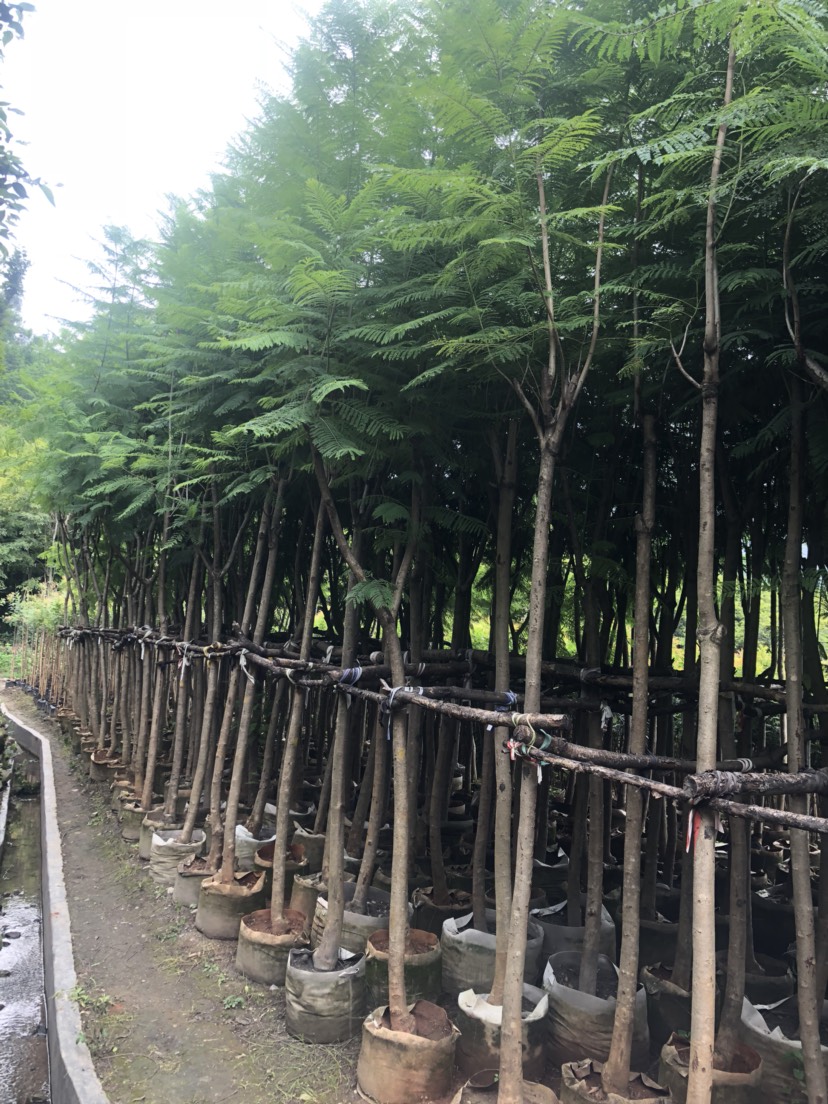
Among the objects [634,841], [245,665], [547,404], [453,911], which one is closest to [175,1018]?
[453,911]

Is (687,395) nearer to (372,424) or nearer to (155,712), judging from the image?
(372,424)

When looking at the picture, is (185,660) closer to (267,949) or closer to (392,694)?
(267,949)

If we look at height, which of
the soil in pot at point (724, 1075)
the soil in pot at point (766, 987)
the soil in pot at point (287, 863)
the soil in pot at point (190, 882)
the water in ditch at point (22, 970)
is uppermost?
the soil in pot at point (766, 987)

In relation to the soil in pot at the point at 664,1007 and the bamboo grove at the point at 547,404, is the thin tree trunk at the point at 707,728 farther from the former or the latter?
the soil in pot at the point at 664,1007

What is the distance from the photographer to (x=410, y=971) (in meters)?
4.11

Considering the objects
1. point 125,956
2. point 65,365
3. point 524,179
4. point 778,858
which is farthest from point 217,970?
point 65,365

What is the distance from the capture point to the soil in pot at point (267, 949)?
15.7 ft

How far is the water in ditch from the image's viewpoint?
14.9 ft

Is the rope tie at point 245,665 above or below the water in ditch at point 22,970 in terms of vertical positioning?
above

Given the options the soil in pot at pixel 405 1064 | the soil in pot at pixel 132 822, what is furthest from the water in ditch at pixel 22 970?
the soil in pot at pixel 405 1064

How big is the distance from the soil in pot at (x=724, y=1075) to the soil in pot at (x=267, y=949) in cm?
256

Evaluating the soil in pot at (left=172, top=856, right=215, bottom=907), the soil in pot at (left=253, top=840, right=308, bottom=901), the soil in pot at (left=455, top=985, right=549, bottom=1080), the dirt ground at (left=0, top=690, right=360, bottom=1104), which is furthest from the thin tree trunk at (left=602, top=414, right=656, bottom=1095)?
the soil in pot at (left=172, top=856, right=215, bottom=907)

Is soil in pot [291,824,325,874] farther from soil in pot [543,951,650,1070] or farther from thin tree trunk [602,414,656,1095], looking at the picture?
A: thin tree trunk [602,414,656,1095]

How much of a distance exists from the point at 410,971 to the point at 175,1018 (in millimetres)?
1628
